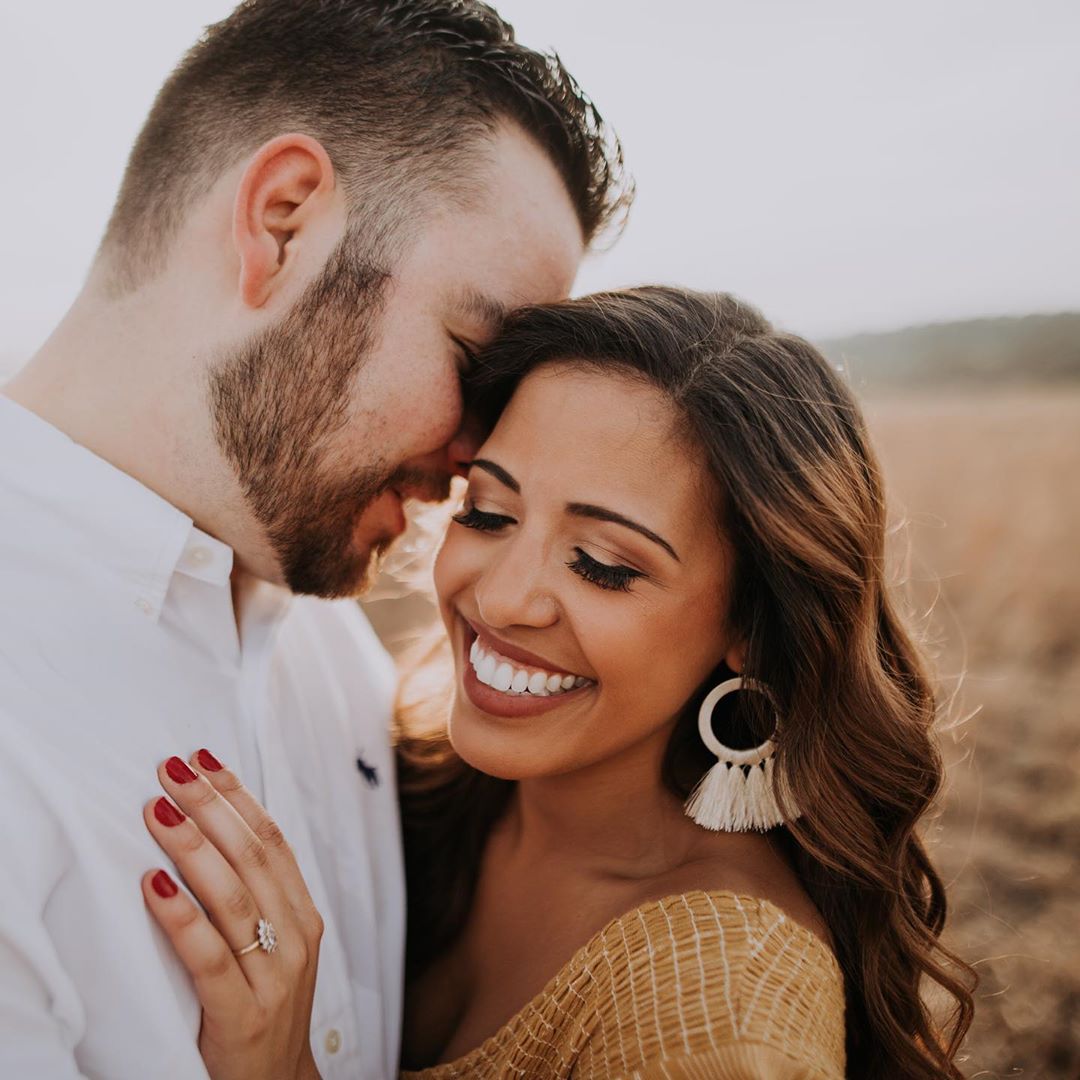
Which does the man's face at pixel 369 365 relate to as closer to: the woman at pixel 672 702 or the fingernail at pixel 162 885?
the woman at pixel 672 702

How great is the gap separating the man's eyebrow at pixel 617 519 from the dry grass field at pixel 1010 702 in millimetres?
729

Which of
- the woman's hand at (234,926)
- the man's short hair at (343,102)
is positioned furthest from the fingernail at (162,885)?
the man's short hair at (343,102)

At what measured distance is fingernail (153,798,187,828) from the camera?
162 cm

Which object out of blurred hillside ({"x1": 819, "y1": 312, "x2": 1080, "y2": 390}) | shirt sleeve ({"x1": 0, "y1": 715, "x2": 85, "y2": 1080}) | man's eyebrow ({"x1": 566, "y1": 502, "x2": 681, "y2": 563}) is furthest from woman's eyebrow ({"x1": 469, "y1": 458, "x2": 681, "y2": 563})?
blurred hillside ({"x1": 819, "y1": 312, "x2": 1080, "y2": 390})

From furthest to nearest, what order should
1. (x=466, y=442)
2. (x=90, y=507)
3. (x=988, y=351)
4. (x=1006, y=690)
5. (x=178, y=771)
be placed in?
(x=988, y=351) → (x=1006, y=690) → (x=466, y=442) → (x=90, y=507) → (x=178, y=771)

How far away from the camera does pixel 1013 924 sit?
12.3 feet

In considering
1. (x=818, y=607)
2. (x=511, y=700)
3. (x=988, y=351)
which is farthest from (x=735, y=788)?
(x=988, y=351)

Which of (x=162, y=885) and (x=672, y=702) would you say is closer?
(x=162, y=885)

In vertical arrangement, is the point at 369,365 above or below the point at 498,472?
above

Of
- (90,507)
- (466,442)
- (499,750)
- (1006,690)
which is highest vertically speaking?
(90,507)

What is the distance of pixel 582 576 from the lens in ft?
6.32

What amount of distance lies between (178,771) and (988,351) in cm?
1715

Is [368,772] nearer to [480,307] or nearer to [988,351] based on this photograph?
[480,307]

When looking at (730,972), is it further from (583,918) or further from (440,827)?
(440,827)
